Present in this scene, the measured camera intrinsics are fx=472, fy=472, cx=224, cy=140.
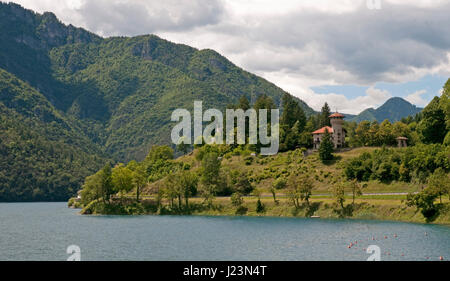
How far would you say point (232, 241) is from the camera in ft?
216

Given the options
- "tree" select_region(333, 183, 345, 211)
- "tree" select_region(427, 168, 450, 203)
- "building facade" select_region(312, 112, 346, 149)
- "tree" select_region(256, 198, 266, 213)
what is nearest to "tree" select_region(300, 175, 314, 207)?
"tree" select_region(333, 183, 345, 211)

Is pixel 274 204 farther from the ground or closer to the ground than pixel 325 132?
closer to the ground

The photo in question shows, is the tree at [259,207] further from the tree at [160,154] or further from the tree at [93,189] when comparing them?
the tree at [160,154]

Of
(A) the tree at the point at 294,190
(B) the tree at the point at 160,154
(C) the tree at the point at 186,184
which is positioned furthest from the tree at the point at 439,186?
(B) the tree at the point at 160,154

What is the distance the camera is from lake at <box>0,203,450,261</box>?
5431 cm

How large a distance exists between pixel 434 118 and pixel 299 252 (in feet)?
286

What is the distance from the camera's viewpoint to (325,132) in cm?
14275

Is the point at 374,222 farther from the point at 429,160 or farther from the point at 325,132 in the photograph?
the point at 325,132

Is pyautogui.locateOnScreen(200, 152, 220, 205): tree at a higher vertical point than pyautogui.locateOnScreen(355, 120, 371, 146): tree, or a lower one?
lower

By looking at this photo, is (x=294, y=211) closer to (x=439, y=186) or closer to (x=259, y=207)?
(x=259, y=207)

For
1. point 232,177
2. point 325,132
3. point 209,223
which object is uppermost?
point 325,132

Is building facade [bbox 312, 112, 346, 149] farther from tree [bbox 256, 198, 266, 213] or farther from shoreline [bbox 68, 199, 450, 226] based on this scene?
shoreline [bbox 68, 199, 450, 226]

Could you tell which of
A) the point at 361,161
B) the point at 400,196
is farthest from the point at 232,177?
the point at 400,196
